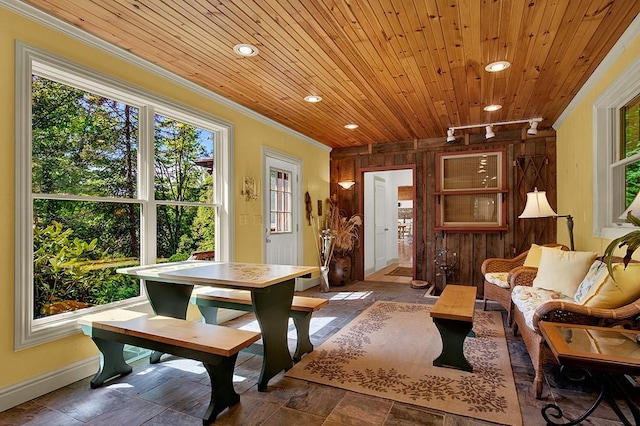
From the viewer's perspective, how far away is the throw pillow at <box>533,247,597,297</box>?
2.90 m

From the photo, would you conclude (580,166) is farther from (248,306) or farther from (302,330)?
(248,306)

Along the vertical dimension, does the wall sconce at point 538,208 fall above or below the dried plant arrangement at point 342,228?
above

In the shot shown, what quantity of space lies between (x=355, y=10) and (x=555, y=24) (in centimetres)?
139

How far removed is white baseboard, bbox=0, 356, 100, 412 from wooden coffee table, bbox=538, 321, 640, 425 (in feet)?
9.84

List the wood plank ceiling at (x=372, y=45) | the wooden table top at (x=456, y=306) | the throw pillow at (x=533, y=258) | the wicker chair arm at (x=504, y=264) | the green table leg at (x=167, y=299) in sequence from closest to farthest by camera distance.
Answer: the wood plank ceiling at (x=372, y=45)
the wooden table top at (x=456, y=306)
the green table leg at (x=167, y=299)
the throw pillow at (x=533, y=258)
the wicker chair arm at (x=504, y=264)

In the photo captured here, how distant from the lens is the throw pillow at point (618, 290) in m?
2.16

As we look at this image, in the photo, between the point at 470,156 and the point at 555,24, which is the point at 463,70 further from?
the point at 470,156

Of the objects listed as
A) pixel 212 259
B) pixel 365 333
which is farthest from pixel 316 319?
pixel 212 259

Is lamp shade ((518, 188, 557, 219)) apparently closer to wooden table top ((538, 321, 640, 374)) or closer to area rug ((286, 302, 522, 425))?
area rug ((286, 302, 522, 425))

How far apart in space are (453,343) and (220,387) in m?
1.72

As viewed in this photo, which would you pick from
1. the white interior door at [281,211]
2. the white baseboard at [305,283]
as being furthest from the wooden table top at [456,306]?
the white baseboard at [305,283]

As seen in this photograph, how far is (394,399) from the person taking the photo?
223 cm

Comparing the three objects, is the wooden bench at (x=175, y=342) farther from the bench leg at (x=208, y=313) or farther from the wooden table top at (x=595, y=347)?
the wooden table top at (x=595, y=347)

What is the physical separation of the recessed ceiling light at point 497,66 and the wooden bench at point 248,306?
2.50 m
